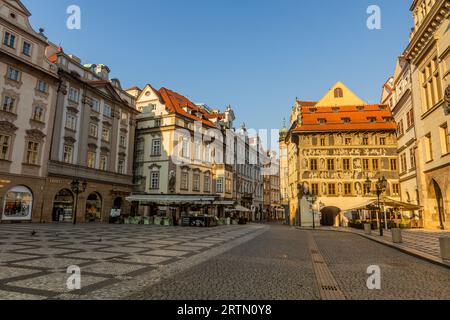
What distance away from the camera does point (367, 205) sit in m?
31.4

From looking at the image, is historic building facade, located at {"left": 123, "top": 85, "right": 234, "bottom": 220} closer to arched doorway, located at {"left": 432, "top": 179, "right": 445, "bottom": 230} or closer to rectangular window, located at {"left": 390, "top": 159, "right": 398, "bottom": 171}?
rectangular window, located at {"left": 390, "top": 159, "right": 398, "bottom": 171}

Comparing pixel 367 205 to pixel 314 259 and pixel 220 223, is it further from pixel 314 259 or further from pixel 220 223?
pixel 314 259

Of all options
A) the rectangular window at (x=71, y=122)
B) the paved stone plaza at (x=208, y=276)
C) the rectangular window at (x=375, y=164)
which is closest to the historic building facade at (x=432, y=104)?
the rectangular window at (x=375, y=164)

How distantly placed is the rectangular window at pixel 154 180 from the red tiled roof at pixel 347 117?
64.7 feet

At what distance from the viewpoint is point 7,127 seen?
90.9 ft

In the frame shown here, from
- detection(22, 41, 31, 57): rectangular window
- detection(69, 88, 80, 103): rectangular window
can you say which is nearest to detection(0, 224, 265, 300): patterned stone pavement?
detection(22, 41, 31, 57): rectangular window

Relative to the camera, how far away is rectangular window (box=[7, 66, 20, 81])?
28359 millimetres

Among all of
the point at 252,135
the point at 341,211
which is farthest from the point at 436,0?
the point at 252,135

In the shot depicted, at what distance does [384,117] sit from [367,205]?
48.5 ft

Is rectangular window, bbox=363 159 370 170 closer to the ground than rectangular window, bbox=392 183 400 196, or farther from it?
farther from it

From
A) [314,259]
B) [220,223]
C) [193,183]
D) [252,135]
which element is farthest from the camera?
[252,135]

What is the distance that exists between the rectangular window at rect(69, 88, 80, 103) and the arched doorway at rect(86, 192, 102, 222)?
10.6 metres

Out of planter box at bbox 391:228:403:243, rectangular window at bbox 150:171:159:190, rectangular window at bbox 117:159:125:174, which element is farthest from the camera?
rectangular window at bbox 150:171:159:190
